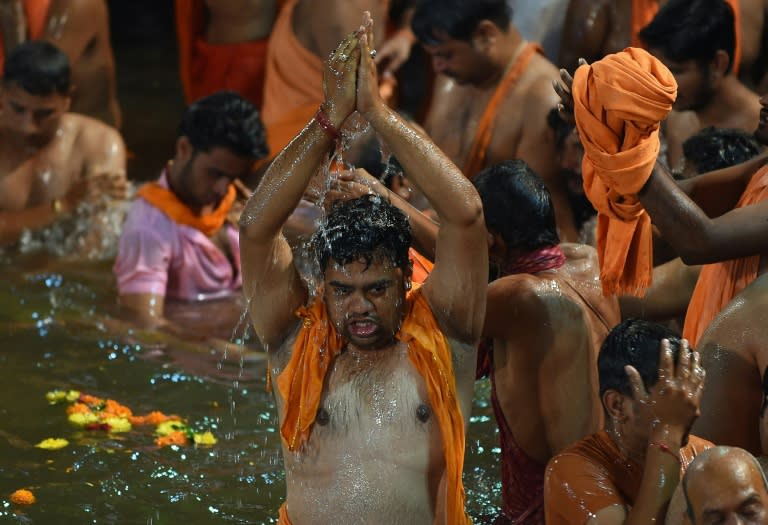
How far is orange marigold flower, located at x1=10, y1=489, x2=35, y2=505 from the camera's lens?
18.8ft

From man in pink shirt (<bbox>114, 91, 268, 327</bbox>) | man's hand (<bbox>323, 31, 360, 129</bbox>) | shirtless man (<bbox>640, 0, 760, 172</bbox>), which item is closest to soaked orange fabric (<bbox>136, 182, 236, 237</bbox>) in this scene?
man in pink shirt (<bbox>114, 91, 268, 327</bbox>)

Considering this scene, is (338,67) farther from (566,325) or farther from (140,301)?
(140,301)

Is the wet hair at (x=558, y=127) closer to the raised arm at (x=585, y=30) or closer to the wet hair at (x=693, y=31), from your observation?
the wet hair at (x=693, y=31)

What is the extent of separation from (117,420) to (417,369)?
2292 mm

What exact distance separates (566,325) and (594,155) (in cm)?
67

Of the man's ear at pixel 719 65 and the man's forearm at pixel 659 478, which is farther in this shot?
the man's ear at pixel 719 65

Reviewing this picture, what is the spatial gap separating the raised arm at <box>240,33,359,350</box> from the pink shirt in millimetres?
2902

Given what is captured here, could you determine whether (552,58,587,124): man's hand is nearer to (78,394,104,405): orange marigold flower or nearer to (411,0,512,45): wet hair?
(411,0,512,45): wet hair

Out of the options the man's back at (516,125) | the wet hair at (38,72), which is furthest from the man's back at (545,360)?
the wet hair at (38,72)

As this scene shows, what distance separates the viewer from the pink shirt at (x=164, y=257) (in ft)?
25.1

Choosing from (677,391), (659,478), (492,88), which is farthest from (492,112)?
(659,478)

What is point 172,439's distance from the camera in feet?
21.0

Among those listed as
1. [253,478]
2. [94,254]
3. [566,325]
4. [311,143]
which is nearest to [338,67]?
[311,143]

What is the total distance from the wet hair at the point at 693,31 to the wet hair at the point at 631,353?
2444 mm
